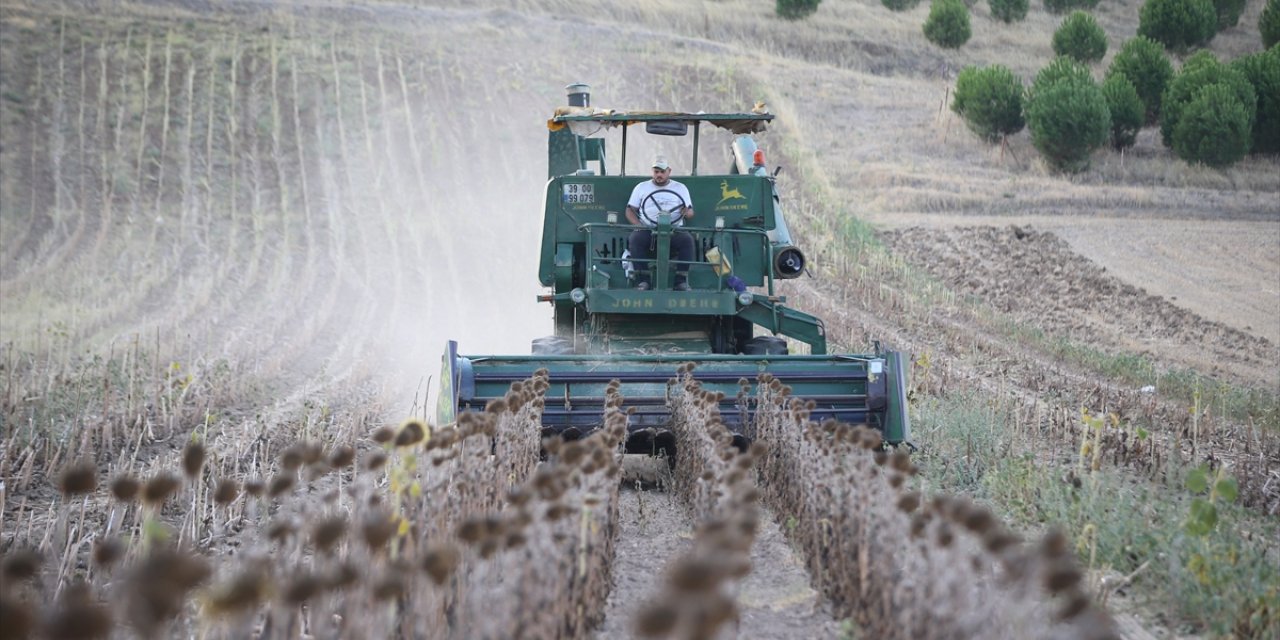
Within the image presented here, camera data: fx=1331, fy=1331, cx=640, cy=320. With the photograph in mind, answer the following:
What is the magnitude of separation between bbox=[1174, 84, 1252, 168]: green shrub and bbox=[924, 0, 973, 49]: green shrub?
19.2 metres

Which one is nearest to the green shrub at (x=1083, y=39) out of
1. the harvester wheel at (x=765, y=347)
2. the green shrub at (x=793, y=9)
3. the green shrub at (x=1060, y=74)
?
the green shrub at (x=793, y=9)

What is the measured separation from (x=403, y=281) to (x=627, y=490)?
15817 millimetres

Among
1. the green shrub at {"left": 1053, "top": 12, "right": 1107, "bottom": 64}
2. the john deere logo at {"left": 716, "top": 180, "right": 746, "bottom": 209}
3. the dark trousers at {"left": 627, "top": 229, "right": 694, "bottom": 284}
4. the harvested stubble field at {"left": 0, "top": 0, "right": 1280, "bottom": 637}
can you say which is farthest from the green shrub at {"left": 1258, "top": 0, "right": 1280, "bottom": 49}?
the dark trousers at {"left": 627, "top": 229, "right": 694, "bottom": 284}

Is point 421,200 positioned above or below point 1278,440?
above

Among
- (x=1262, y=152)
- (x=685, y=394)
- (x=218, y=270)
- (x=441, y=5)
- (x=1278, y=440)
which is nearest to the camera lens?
(x=685, y=394)

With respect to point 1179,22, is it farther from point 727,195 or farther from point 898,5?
point 727,195

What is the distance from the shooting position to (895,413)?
932 cm

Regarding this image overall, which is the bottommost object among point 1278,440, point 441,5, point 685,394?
point 1278,440

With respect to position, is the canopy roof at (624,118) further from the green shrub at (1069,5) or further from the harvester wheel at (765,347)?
the green shrub at (1069,5)

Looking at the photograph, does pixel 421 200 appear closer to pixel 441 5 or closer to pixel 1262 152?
pixel 441 5

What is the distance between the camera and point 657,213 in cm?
1120

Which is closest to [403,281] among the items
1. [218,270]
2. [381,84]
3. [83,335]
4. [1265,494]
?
[218,270]

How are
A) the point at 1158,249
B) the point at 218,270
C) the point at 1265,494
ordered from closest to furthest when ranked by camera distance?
the point at 1265,494 < the point at 218,270 < the point at 1158,249

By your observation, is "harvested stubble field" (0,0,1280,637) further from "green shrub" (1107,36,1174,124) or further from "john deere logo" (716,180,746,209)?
"john deere logo" (716,180,746,209)
